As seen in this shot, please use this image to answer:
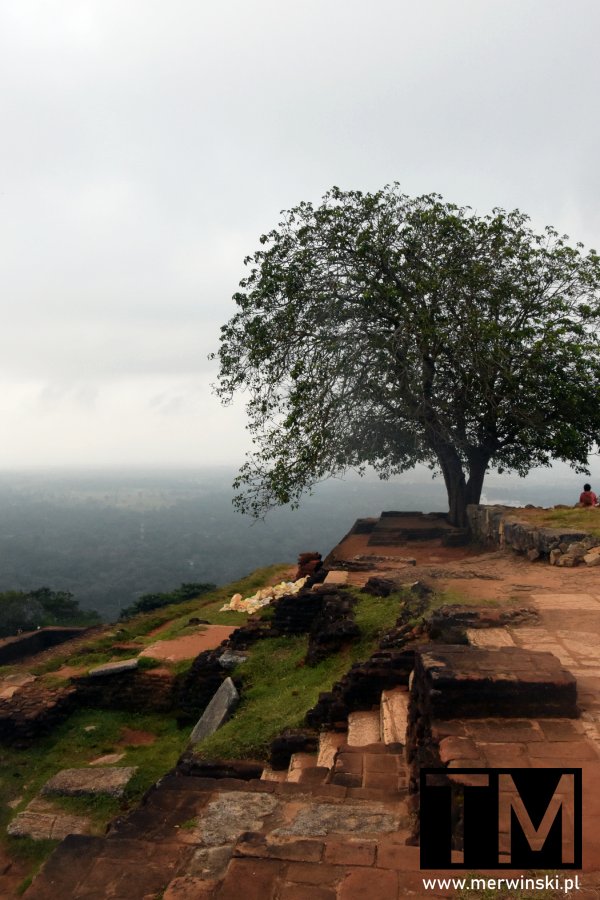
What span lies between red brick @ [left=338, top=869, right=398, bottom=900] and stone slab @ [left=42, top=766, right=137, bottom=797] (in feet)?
16.4

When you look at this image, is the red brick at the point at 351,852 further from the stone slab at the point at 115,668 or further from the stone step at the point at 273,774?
the stone slab at the point at 115,668

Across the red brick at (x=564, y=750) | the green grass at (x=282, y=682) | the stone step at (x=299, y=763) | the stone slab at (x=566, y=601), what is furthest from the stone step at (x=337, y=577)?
the red brick at (x=564, y=750)

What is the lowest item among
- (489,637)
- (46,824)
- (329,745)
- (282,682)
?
(46,824)

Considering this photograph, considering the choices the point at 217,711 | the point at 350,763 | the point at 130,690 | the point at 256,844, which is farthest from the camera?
the point at 130,690

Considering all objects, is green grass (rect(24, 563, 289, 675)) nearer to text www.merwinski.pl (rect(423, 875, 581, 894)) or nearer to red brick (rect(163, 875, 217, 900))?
red brick (rect(163, 875, 217, 900))

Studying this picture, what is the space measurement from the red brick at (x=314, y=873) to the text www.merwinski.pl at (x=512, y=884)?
401 mm

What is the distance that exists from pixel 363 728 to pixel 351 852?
2.47 m

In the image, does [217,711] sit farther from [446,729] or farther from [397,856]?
[397,856]

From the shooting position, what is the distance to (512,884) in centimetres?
238

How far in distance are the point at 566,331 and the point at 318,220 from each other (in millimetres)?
6518

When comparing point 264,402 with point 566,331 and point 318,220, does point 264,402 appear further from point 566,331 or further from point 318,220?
point 566,331

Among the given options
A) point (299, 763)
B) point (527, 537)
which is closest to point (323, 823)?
point (299, 763)

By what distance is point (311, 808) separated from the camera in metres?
3.47

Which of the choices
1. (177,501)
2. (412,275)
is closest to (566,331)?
(412,275)
